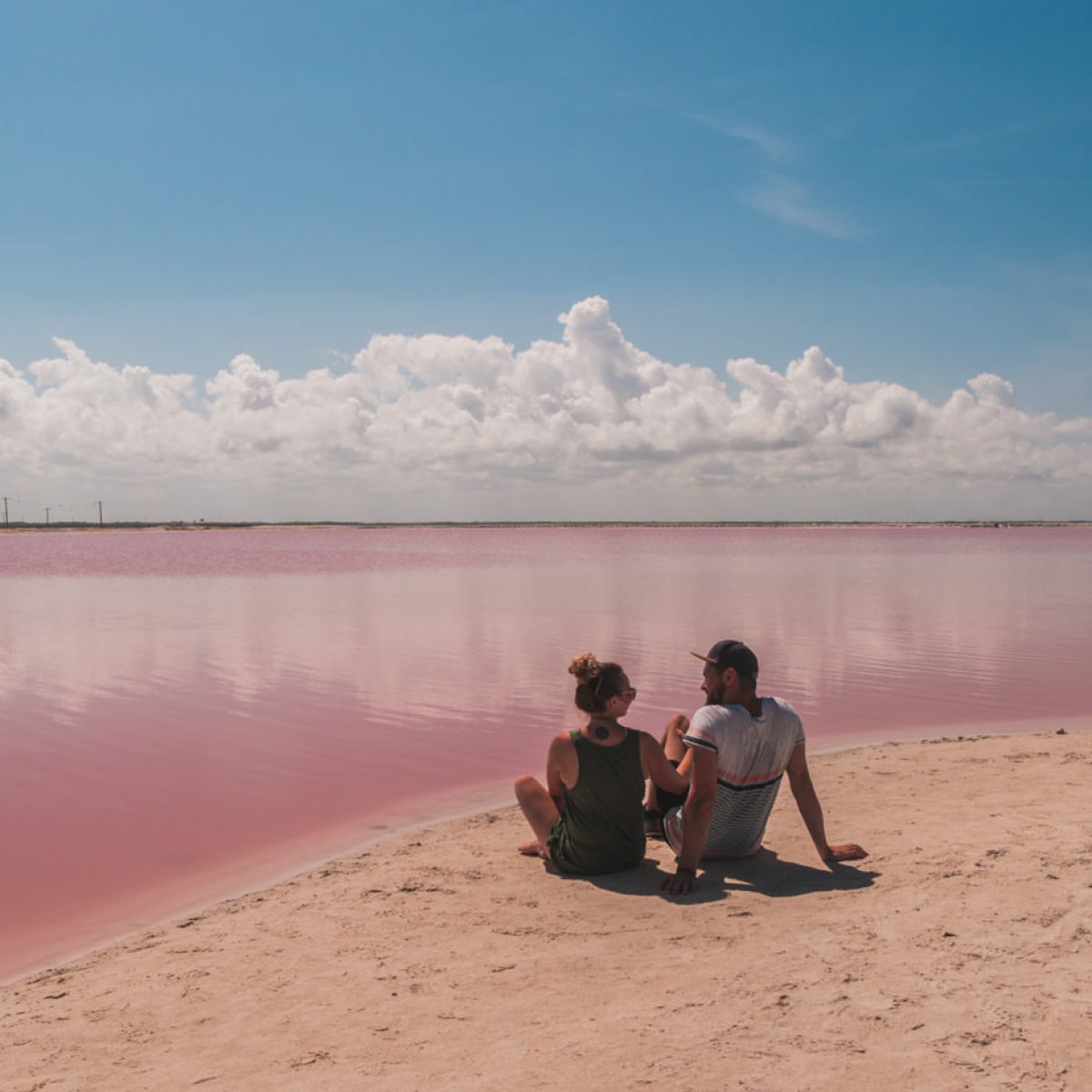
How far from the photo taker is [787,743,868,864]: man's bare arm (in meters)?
5.88

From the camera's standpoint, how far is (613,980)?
4.41 m

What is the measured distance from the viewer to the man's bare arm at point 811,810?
19.3 feet

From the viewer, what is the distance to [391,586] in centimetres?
3375

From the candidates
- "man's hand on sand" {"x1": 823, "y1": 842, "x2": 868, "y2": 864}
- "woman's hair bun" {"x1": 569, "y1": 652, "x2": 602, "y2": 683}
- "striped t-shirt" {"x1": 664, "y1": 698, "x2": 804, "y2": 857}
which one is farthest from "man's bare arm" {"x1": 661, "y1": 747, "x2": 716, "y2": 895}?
"man's hand on sand" {"x1": 823, "y1": 842, "x2": 868, "y2": 864}

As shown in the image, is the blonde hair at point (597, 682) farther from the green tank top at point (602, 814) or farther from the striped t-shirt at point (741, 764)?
the striped t-shirt at point (741, 764)

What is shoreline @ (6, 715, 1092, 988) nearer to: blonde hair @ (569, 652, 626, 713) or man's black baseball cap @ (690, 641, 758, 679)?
blonde hair @ (569, 652, 626, 713)

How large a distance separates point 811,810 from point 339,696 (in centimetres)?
879

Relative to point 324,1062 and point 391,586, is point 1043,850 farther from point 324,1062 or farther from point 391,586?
point 391,586

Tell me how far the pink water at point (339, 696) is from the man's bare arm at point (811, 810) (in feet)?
12.1

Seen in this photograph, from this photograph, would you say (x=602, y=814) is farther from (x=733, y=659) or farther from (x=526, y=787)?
(x=733, y=659)

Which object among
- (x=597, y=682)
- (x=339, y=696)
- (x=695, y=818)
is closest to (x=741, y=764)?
(x=695, y=818)

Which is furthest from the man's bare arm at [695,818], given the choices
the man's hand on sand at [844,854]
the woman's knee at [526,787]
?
the woman's knee at [526,787]

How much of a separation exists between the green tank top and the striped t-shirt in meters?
0.29

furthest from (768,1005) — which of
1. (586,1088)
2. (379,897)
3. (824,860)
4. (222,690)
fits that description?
(222,690)
